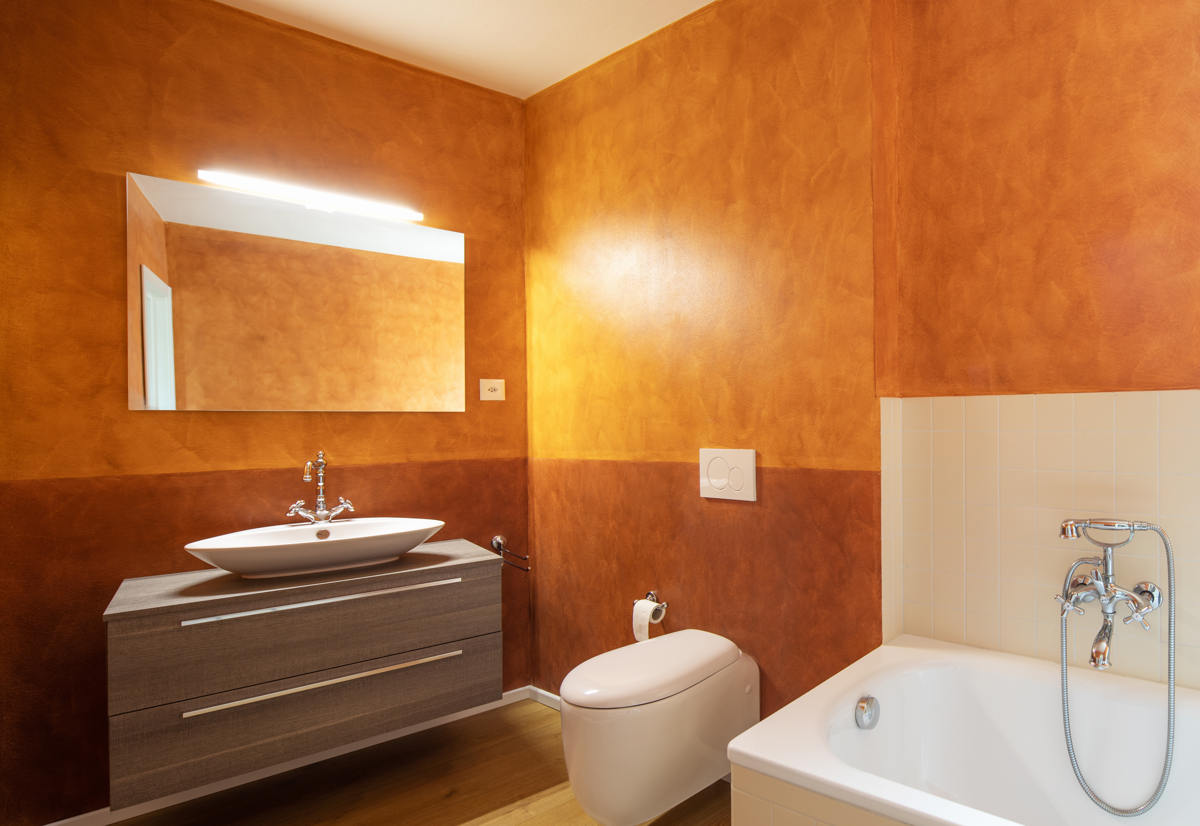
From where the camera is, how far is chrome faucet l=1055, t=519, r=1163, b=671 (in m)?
1.57

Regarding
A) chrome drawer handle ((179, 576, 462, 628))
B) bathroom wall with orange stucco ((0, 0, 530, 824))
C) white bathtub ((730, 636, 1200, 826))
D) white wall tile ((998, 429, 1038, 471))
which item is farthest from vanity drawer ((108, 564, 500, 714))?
white wall tile ((998, 429, 1038, 471))

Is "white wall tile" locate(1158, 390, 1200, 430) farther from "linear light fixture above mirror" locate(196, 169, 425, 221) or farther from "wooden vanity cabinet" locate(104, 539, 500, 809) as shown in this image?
"linear light fixture above mirror" locate(196, 169, 425, 221)

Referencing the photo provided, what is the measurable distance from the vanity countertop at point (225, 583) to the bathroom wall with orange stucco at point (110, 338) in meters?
0.14

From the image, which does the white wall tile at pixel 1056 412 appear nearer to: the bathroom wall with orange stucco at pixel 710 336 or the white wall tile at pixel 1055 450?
the white wall tile at pixel 1055 450

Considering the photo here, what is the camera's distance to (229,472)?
2.30 meters

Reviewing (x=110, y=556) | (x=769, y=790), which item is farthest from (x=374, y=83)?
(x=769, y=790)

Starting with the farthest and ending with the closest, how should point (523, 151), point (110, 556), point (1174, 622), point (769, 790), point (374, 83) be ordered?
point (523, 151), point (374, 83), point (110, 556), point (1174, 622), point (769, 790)

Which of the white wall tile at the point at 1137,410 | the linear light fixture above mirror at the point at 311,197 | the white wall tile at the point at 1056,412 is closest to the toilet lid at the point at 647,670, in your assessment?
the white wall tile at the point at 1056,412

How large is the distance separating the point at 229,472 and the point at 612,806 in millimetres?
1564

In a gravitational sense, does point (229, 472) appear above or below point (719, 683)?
above

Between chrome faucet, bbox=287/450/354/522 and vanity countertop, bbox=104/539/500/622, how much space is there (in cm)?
27

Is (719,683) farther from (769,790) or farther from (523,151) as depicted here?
(523,151)

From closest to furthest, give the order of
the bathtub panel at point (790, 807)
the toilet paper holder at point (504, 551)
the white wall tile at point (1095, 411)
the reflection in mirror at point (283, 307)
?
the bathtub panel at point (790, 807) < the white wall tile at point (1095, 411) < the reflection in mirror at point (283, 307) < the toilet paper holder at point (504, 551)

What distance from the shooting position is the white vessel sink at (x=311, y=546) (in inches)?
77.5
